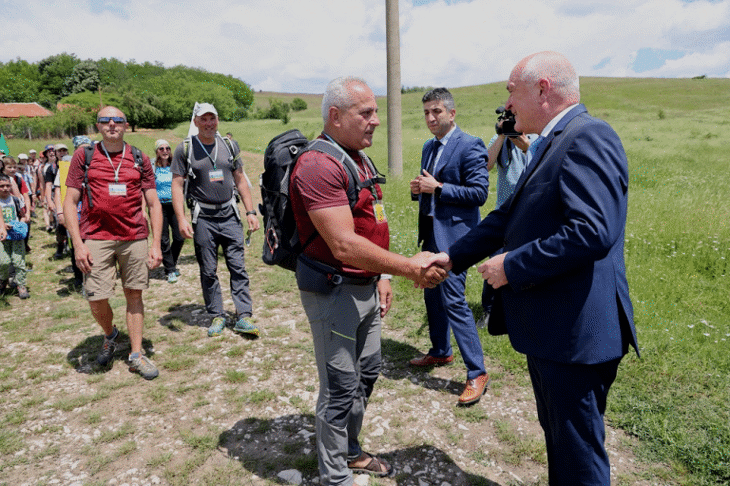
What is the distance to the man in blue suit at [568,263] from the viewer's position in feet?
6.29

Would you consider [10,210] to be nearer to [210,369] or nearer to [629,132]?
[210,369]

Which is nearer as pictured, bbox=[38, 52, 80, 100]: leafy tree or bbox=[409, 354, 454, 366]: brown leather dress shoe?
bbox=[409, 354, 454, 366]: brown leather dress shoe

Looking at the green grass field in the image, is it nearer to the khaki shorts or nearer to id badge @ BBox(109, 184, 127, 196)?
the khaki shorts

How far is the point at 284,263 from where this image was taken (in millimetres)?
3070

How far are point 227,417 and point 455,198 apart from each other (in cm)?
276

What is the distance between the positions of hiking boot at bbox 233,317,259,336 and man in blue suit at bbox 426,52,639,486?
3958 millimetres

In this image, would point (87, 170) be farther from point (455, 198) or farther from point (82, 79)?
point (82, 79)

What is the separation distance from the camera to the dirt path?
338 cm

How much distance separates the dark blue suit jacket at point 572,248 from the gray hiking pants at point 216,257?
13.8 feet

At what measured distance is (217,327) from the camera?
581 cm

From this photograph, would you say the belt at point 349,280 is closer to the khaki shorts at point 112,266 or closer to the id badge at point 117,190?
the khaki shorts at point 112,266

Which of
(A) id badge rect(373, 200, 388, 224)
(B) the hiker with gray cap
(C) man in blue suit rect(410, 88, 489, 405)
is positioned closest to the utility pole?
(B) the hiker with gray cap

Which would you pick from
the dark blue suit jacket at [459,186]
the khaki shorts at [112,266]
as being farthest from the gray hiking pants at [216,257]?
the dark blue suit jacket at [459,186]

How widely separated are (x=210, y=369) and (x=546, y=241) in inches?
160
